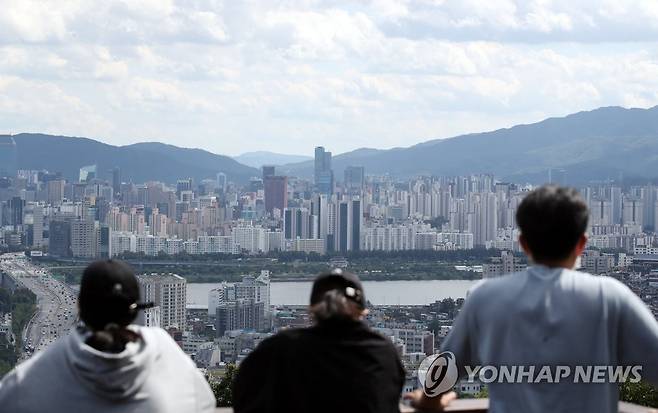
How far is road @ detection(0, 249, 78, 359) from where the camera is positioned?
53.9ft

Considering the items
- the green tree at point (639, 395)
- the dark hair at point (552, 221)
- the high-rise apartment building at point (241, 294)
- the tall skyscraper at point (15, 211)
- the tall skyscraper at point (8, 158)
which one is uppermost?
the tall skyscraper at point (8, 158)

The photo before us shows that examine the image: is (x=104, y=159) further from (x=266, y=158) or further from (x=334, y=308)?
(x=334, y=308)

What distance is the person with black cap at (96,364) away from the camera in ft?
3.14

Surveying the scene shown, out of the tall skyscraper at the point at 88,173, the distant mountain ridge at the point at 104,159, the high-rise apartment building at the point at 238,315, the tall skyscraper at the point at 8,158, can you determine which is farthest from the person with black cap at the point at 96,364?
the distant mountain ridge at the point at 104,159

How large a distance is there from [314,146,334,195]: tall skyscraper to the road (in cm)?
2017

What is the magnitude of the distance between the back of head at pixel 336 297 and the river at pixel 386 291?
786 inches

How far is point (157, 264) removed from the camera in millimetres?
30375

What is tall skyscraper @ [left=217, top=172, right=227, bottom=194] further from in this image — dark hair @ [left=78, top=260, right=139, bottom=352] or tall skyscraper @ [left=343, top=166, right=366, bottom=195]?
dark hair @ [left=78, top=260, right=139, bottom=352]

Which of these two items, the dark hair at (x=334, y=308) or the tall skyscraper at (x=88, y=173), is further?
the tall skyscraper at (x=88, y=173)

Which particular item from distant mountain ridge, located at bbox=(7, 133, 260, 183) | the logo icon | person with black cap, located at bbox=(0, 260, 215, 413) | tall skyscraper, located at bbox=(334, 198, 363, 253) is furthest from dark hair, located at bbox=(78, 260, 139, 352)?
distant mountain ridge, located at bbox=(7, 133, 260, 183)

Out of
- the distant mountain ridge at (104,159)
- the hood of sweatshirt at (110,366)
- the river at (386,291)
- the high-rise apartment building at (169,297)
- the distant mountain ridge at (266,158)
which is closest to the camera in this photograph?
the hood of sweatshirt at (110,366)

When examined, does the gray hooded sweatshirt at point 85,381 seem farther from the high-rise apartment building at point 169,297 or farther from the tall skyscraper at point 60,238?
the tall skyscraper at point 60,238

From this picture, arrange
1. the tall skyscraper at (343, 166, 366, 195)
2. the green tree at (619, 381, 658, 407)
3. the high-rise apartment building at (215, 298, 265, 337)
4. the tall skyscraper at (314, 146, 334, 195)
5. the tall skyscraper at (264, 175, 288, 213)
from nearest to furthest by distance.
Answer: the green tree at (619, 381, 658, 407), the high-rise apartment building at (215, 298, 265, 337), the tall skyscraper at (264, 175, 288, 213), the tall skyscraper at (314, 146, 334, 195), the tall skyscraper at (343, 166, 366, 195)

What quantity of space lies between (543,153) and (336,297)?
2243 inches
